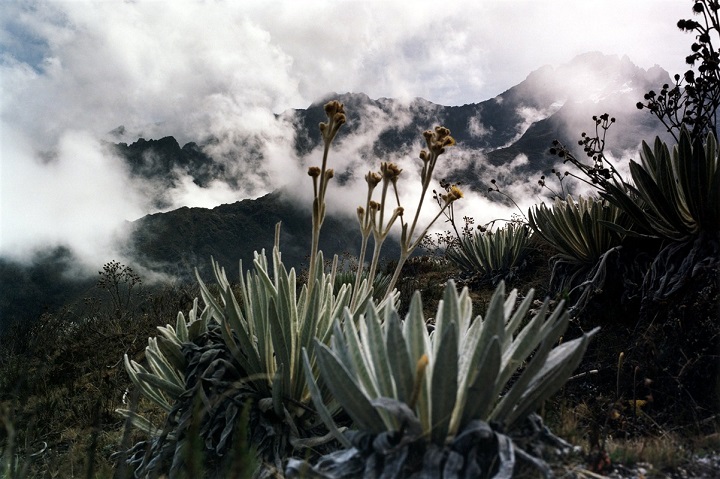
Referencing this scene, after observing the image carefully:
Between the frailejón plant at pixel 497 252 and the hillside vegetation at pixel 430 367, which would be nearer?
the hillside vegetation at pixel 430 367

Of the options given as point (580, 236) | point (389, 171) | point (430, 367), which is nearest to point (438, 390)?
point (430, 367)

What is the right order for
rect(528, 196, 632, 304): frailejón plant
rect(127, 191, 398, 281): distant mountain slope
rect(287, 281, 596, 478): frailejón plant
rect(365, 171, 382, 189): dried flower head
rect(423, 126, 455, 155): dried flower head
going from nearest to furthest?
rect(287, 281, 596, 478): frailejón plant < rect(423, 126, 455, 155): dried flower head < rect(365, 171, 382, 189): dried flower head < rect(528, 196, 632, 304): frailejón plant < rect(127, 191, 398, 281): distant mountain slope

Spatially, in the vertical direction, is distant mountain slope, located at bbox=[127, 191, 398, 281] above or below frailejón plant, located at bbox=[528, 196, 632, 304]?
above

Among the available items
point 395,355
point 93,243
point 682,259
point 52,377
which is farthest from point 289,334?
point 93,243

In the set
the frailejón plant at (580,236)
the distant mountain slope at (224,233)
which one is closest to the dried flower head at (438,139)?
the frailejón plant at (580,236)

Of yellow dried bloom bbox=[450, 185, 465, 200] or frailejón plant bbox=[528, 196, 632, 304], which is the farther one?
frailejón plant bbox=[528, 196, 632, 304]

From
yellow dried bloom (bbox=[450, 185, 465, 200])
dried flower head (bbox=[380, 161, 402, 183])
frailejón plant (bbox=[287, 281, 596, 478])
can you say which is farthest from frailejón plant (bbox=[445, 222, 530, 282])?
frailejón plant (bbox=[287, 281, 596, 478])

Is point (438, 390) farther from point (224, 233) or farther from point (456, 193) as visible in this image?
point (224, 233)

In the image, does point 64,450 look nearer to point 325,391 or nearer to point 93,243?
point 325,391

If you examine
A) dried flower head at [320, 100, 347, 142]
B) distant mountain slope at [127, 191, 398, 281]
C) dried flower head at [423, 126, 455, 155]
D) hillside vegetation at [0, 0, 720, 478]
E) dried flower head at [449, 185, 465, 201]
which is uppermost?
distant mountain slope at [127, 191, 398, 281]

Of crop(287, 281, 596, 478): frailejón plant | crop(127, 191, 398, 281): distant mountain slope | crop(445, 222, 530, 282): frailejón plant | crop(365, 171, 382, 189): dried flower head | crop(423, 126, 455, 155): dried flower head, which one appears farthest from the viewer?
crop(127, 191, 398, 281): distant mountain slope

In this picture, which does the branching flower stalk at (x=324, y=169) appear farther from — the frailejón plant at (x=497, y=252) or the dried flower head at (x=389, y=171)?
the frailejón plant at (x=497, y=252)

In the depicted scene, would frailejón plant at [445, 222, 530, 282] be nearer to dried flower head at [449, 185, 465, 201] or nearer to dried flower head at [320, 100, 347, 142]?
dried flower head at [449, 185, 465, 201]

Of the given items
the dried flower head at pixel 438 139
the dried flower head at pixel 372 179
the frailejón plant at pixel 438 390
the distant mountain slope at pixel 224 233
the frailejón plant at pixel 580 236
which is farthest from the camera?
the distant mountain slope at pixel 224 233
